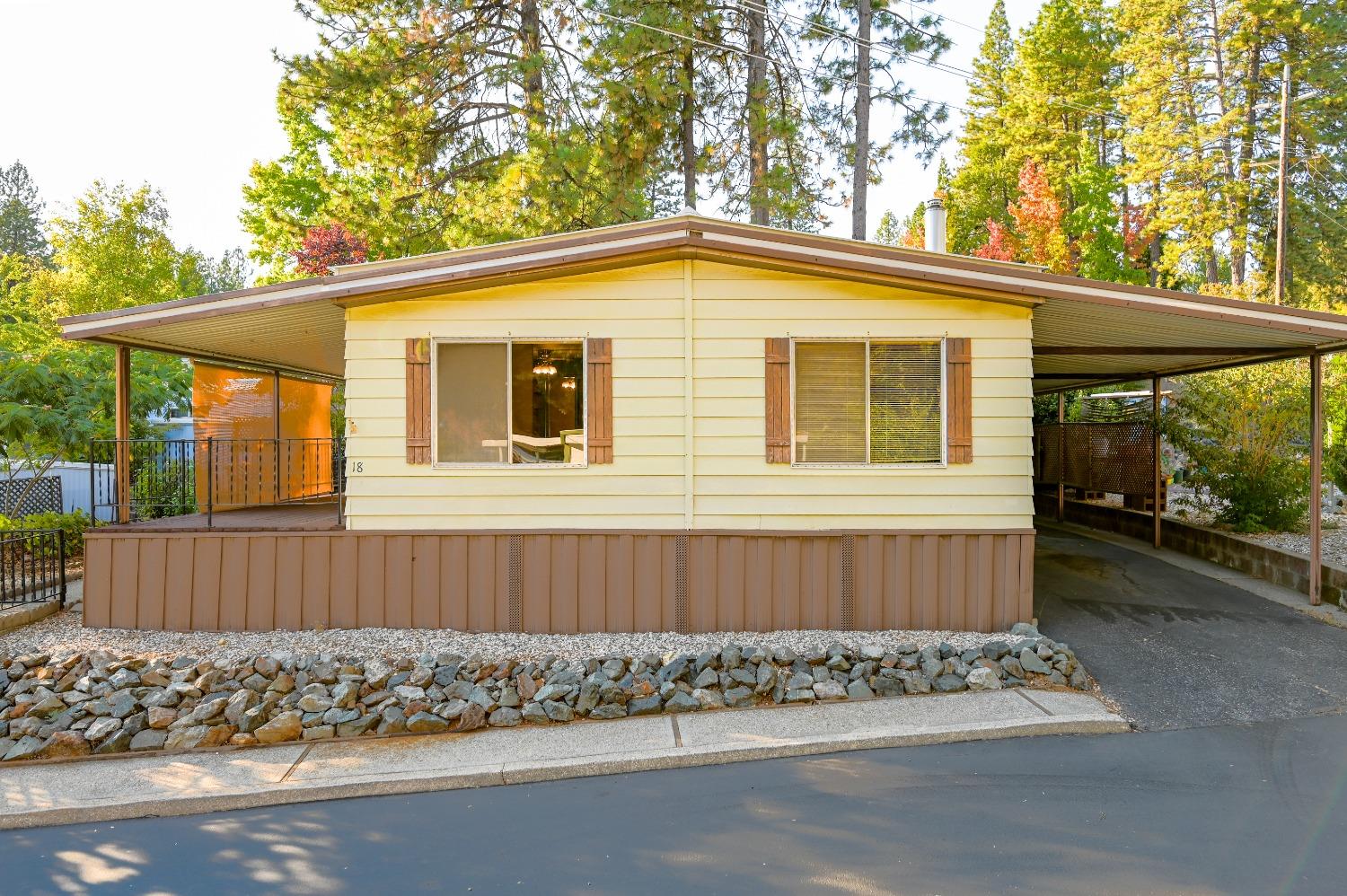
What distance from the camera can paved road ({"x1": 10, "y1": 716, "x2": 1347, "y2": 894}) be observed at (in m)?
3.34

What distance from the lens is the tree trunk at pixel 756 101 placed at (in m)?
14.3

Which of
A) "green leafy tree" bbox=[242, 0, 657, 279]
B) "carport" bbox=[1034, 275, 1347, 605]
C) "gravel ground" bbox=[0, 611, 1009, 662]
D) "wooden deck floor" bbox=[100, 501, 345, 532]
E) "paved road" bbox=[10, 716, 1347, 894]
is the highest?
"green leafy tree" bbox=[242, 0, 657, 279]

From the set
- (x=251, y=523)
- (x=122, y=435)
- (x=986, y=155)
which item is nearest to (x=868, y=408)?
(x=251, y=523)

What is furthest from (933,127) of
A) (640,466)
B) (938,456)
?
(640,466)

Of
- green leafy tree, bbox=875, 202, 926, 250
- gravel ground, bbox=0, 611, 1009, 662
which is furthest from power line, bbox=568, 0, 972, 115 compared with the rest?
green leafy tree, bbox=875, 202, 926, 250

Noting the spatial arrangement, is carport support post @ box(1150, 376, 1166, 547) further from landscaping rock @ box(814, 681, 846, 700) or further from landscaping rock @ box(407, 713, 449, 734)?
landscaping rock @ box(407, 713, 449, 734)

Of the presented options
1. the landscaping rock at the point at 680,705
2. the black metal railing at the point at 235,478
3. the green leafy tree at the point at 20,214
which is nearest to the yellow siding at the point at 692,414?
the landscaping rock at the point at 680,705

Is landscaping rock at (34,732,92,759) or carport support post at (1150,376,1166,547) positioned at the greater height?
carport support post at (1150,376,1166,547)

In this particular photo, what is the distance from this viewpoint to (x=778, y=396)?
22.2 ft

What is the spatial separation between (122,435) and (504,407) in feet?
12.1

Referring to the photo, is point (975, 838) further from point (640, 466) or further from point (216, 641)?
point (216, 641)

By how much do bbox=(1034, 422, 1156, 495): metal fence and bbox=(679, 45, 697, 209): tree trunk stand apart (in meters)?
7.77

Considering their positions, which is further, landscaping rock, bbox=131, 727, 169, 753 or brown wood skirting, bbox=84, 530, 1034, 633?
brown wood skirting, bbox=84, 530, 1034, 633

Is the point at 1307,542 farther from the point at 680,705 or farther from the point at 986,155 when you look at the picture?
the point at 986,155
